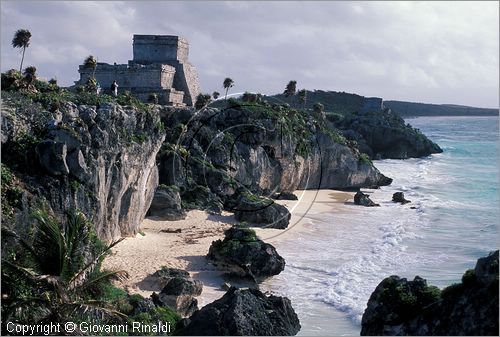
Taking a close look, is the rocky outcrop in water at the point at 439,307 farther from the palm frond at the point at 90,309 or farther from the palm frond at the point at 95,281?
the palm frond at the point at 95,281

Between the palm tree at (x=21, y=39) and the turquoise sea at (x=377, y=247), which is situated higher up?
the palm tree at (x=21, y=39)

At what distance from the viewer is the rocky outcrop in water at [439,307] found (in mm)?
10453

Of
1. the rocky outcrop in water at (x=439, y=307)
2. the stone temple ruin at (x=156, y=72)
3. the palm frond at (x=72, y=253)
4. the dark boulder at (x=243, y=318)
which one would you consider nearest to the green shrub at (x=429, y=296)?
the rocky outcrop in water at (x=439, y=307)

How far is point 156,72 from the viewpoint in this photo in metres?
40.4

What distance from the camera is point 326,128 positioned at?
5088 centimetres

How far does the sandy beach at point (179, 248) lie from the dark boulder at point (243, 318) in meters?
3.71

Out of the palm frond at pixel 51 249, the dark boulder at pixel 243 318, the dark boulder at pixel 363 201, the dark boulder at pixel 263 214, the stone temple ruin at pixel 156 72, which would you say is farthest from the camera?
the dark boulder at pixel 363 201

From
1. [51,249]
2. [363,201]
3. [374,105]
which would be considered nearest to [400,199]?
[363,201]

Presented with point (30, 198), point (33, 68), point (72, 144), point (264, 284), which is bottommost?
point (264, 284)

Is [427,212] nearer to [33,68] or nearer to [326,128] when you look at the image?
[326,128]

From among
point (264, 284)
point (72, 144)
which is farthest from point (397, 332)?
point (72, 144)

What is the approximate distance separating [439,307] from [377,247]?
17265mm

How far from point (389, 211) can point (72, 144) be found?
2436 cm

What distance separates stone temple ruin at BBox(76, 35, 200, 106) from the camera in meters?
40.2
